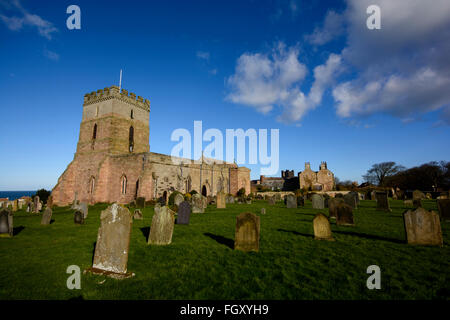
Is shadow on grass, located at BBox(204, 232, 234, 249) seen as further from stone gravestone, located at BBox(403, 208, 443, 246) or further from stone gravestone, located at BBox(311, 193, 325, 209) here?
stone gravestone, located at BBox(311, 193, 325, 209)

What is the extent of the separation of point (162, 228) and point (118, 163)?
20753mm

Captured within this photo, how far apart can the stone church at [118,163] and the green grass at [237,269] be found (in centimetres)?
1619

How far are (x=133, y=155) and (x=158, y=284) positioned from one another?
2193 cm

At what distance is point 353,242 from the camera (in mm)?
6324

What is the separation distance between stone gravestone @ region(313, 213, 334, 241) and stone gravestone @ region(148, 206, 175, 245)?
463 centimetres

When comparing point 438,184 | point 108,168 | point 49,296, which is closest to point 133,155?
point 108,168

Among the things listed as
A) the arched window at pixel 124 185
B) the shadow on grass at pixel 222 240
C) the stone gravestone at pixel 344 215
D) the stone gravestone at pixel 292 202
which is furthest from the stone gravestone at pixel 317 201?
the arched window at pixel 124 185

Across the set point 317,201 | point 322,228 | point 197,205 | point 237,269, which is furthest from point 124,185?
point 237,269

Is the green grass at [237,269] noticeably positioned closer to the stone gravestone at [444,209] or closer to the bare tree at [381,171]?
the stone gravestone at [444,209]

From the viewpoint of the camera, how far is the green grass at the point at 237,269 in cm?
337

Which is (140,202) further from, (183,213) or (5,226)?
(5,226)
